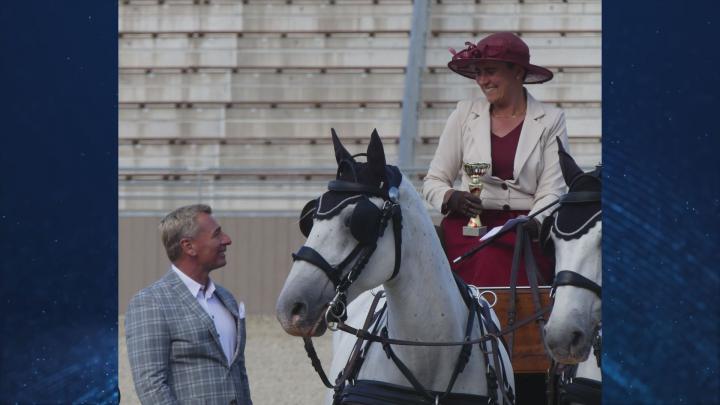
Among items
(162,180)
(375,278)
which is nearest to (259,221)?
(162,180)

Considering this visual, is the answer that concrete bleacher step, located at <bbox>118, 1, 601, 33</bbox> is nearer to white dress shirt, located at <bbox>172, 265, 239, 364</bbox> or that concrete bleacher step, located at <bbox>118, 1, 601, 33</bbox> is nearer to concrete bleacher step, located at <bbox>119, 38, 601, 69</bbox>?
concrete bleacher step, located at <bbox>119, 38, 601, 69</bbox>

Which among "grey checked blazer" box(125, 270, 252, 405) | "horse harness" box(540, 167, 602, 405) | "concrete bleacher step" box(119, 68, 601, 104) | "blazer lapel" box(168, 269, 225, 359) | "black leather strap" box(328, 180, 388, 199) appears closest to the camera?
"horse harness" box(540, 167, 602, 405)

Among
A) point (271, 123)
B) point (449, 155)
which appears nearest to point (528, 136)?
point (449, 155)

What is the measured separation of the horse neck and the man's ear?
0.89m

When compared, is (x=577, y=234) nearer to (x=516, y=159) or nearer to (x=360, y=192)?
(x=360, y=192)

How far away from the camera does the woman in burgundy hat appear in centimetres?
452

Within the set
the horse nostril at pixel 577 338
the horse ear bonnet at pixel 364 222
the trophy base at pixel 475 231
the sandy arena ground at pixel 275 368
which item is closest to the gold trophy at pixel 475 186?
the trophy base at pixel 475 231

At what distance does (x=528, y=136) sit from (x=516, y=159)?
9 cm

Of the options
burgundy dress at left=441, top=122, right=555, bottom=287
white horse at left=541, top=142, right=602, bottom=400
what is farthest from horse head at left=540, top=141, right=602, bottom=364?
burgundy dress at left=441, top=122, right=555, bottom=287
